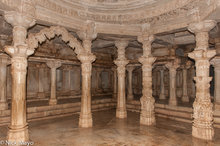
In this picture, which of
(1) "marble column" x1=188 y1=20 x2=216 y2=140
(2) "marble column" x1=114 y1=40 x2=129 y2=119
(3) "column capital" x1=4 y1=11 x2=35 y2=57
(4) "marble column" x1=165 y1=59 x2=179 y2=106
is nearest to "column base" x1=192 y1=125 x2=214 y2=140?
(1) "marble column" x1=188 y1=20 x2=216 y2=140

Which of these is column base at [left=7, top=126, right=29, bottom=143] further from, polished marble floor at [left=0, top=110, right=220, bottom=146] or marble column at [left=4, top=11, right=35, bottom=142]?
polished marble floor at [left=0, top=110, right=220, bottom=146]

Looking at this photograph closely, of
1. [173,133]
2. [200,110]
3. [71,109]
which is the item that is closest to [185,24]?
[200,110]

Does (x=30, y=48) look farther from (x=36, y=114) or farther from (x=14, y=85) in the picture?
(x=36, y=114)

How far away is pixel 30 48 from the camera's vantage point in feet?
18.2

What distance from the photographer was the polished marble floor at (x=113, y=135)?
557cm

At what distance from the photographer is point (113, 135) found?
20.8 feet

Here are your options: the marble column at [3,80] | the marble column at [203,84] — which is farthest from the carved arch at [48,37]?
the marble column at [203,84]

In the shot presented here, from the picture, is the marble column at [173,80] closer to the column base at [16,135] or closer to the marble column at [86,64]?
the marble column at [86,64]

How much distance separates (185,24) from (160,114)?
573 centimetres

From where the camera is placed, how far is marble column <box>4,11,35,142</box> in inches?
202

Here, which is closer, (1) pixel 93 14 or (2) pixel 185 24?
(2) pixel 185 24

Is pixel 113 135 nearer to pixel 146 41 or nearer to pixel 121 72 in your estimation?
pixel 121 72

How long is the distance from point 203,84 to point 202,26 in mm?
2053

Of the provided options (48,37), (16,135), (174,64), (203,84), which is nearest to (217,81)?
(174,64)
